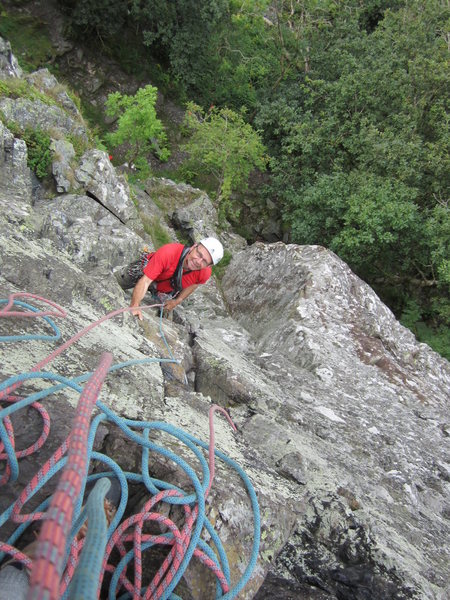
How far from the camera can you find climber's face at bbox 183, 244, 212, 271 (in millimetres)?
4488

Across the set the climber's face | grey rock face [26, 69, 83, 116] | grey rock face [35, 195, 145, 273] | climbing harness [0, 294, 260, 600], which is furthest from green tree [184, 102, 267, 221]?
climbing harness [0, 294, 260, 600]

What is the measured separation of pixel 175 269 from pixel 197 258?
1.21ft

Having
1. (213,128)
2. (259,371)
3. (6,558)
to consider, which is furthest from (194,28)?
(6,558)

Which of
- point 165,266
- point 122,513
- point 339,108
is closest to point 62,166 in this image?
point 165,266

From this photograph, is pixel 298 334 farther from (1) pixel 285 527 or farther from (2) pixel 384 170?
(2) pixel 384 170

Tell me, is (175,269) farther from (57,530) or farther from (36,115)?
(36,115)

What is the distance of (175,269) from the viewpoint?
480cm

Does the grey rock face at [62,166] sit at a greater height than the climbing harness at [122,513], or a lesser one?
greater

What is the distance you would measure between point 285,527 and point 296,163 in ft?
46.5

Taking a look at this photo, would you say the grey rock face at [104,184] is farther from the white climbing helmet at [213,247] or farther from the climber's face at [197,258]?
the white climbing helmet at [213,247]

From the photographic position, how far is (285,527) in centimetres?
251

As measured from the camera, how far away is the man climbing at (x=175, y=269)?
14.6ft

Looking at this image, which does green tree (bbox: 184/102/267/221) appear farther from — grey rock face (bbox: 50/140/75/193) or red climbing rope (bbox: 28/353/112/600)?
red climbing rope (bbox: 28/353/112/600)

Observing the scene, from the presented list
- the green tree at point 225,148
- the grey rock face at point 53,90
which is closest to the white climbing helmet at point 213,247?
the grey rock face at point 53,90
